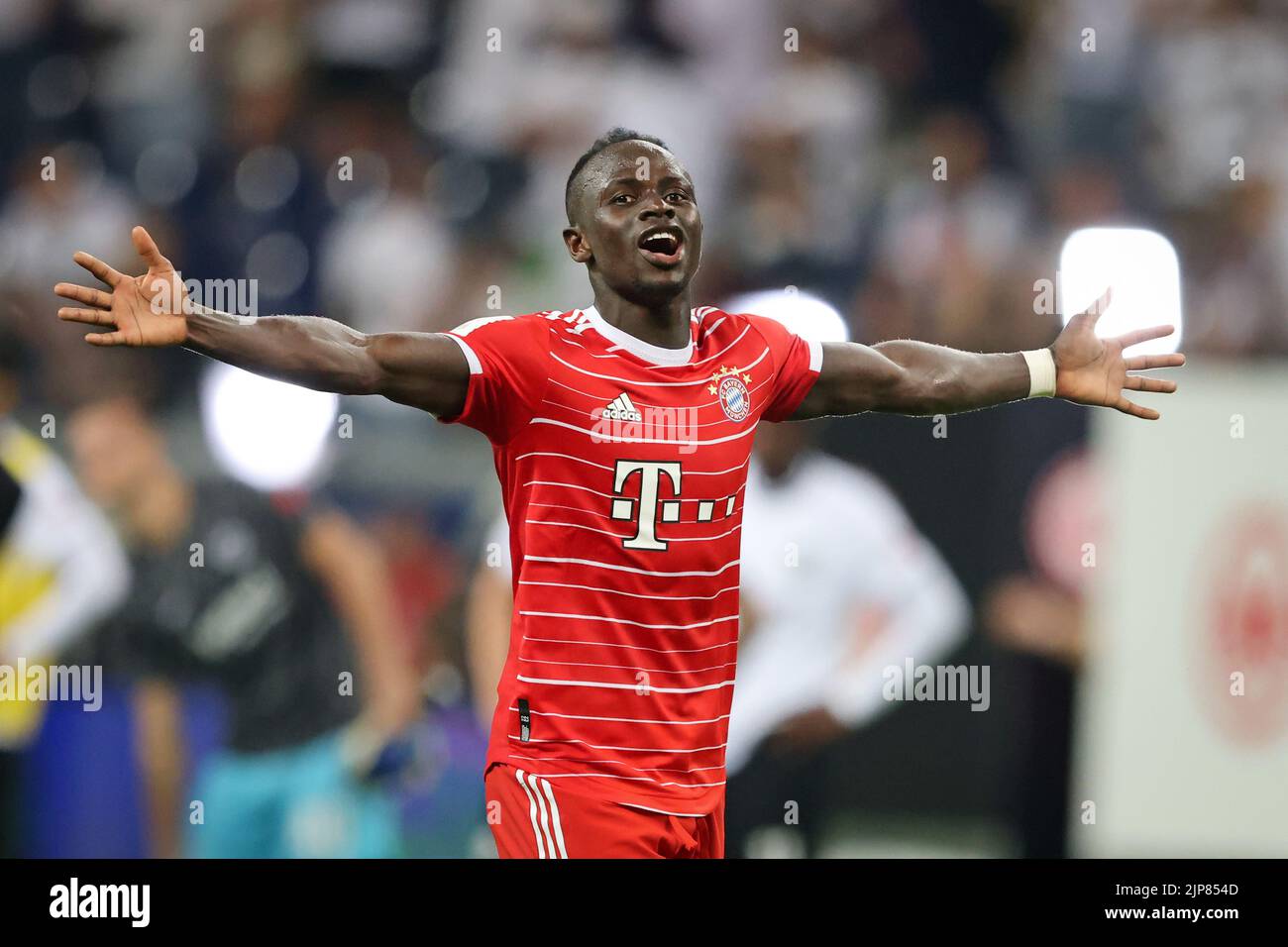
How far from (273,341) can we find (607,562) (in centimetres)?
98

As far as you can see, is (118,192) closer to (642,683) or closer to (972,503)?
(972,503)

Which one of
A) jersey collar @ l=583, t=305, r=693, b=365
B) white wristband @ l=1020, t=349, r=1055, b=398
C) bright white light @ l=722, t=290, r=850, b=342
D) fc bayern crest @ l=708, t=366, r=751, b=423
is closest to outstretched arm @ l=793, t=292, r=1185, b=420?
white wristband @ l=1020, t=349, r=1055, b=398

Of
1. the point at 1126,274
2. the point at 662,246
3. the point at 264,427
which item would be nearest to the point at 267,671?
the point at 264,427

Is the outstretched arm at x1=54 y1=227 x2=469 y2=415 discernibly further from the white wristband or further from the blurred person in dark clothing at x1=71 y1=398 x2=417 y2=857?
the blurred person in dark clothing at x1=71 y1=398 x2=417 y2=857

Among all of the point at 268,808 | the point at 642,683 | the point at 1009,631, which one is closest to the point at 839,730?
the point at 1009,631

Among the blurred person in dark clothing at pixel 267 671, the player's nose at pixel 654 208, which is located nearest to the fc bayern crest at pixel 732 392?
the player's nose at pixel 654 208

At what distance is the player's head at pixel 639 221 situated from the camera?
432 cm

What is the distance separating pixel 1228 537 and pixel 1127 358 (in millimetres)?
2596

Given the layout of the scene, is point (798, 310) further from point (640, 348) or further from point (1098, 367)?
point (640, 348)

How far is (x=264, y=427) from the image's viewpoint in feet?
23.8

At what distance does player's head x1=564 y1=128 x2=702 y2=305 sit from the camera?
4.32 m

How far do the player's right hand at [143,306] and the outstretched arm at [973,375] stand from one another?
173 centimetres

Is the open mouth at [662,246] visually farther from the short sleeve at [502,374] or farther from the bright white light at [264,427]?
the bright white light at [264,427]

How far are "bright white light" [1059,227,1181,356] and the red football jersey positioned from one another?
422cm
